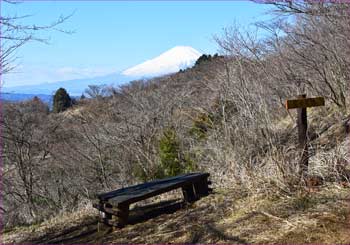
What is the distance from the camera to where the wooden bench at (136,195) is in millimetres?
5727

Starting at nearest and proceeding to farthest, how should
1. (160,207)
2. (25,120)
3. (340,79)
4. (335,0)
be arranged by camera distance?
1. (160,207)
2. (335,0)
3. (340,79)
4. (25,120)

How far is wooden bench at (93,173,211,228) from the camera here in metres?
5.73

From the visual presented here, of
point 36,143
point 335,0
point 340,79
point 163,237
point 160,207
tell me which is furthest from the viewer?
point 36,143

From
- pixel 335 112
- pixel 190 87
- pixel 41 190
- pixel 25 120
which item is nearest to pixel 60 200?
pixel 41 190

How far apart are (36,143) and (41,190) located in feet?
9.03

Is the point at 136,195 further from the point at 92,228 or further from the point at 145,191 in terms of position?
the point at 92,228

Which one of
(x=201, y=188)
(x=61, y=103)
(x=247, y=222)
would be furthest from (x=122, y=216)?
(x=61, y=103)

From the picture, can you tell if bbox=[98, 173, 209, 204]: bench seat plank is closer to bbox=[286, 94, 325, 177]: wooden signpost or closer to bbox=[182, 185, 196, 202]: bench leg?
bbox=[182, 185, 196, 202]: bench leg

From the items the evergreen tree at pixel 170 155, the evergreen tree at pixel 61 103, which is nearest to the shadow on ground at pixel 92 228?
the evergreen tree at pixel 170 155

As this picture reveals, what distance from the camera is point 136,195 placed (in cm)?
588

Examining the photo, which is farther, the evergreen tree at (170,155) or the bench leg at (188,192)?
the evergreen tree at (170,155)

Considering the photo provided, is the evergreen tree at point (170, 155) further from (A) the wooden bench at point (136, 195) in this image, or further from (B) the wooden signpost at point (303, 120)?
(B) the wooden signpost at point (303, 120)

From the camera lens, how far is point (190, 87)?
76.2 ft

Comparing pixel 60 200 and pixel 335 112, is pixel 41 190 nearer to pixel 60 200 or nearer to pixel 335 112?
pixel 60 200
